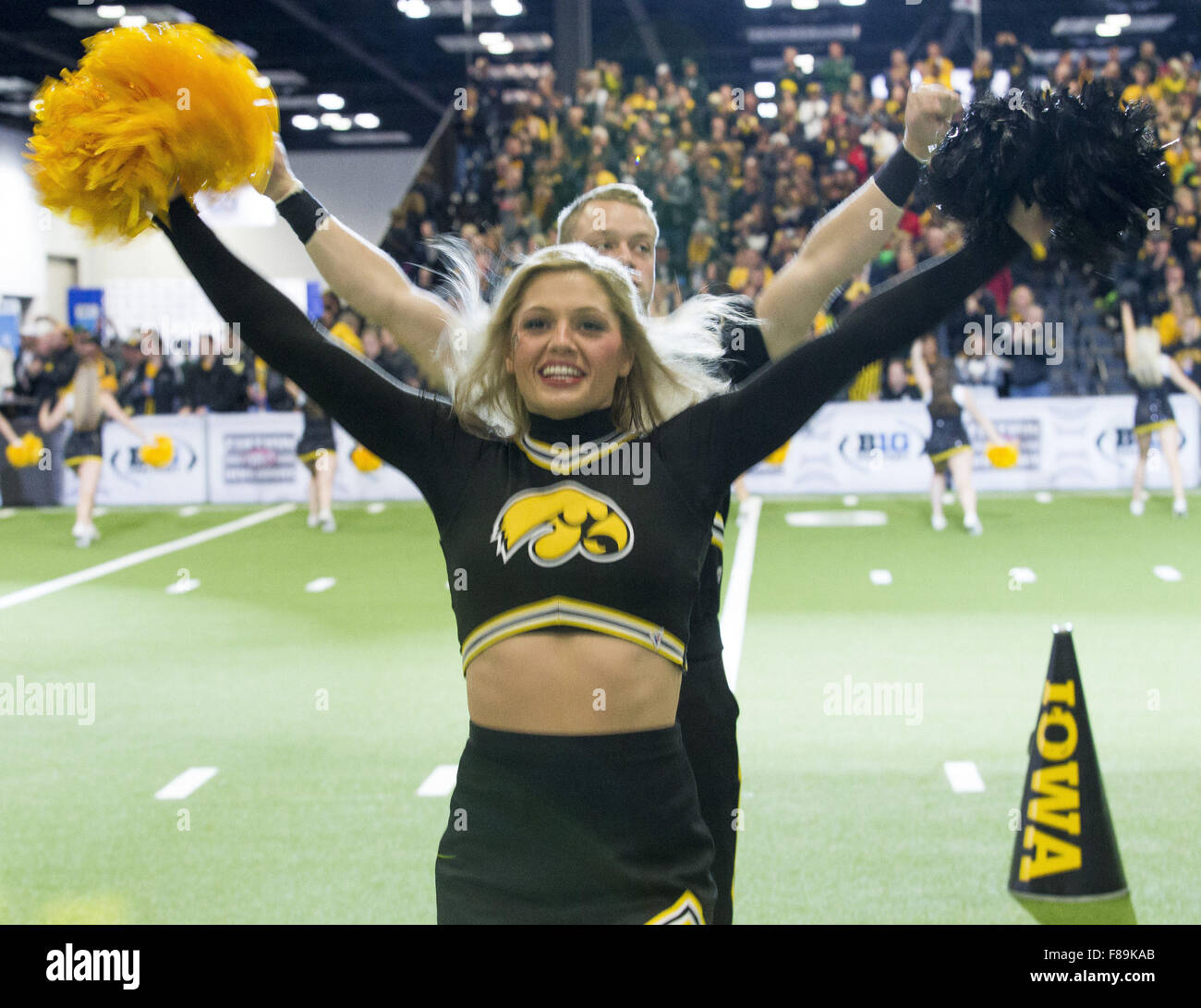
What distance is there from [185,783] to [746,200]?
47.7 feet

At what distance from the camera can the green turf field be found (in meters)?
4.16

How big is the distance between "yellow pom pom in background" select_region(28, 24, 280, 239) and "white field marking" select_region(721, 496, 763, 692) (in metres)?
3.47

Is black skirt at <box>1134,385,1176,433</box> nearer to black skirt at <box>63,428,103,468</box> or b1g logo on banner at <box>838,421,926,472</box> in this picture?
b1g logo on banner at <box>838,421,926,472</box>

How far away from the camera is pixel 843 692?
6.58m

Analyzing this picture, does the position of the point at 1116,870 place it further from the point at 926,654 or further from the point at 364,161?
the point at 364,161

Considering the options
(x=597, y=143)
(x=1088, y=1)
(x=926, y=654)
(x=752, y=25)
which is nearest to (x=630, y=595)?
(x=926, y=654)

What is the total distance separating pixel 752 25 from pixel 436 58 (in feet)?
20.4

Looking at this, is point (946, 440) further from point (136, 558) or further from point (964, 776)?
point (964, 776)

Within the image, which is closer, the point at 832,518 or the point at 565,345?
the point at 565,345

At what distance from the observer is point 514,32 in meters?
26.0
